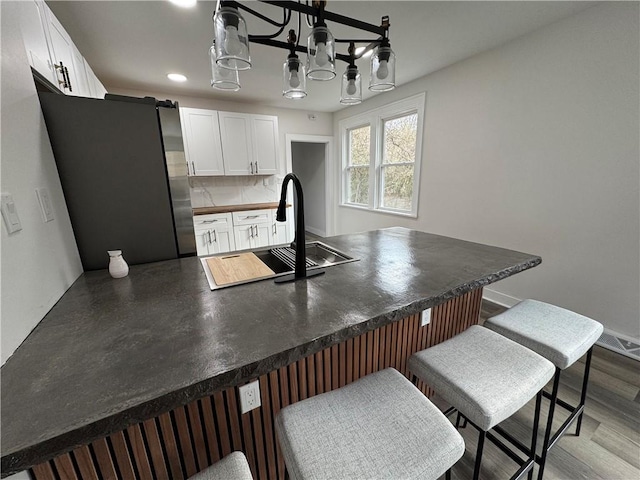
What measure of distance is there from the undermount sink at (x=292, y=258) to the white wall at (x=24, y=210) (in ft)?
1.87

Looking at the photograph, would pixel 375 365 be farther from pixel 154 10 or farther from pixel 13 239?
pixel 154 10

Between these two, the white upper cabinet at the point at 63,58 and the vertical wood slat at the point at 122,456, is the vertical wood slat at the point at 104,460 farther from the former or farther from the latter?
the white upper cabinet at the point at 63,58

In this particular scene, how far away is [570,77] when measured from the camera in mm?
2100

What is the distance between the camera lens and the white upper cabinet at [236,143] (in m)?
3.83

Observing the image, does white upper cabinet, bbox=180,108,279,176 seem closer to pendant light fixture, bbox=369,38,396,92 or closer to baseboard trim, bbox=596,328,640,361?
pendant light fixture, bbox=369,38,396,92

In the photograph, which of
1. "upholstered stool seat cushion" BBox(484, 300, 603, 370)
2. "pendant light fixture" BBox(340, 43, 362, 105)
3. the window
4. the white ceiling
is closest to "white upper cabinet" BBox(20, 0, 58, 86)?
the white ceiling

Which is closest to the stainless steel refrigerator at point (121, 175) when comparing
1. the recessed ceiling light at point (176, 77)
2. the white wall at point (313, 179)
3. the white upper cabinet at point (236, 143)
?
the recessed ceiling light at point (176, 77)

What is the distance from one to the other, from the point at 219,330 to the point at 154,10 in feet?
7.92

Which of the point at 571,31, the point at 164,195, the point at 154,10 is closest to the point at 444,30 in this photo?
the point at 571,31

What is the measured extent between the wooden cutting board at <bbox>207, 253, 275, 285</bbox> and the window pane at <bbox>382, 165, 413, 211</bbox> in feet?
9.61

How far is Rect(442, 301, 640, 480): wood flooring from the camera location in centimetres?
126

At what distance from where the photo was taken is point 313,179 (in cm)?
605

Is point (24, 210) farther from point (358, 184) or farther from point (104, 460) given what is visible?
point (358, 184)

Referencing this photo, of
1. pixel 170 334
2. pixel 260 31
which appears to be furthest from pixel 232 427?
pixel 260 31
